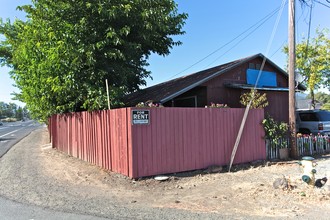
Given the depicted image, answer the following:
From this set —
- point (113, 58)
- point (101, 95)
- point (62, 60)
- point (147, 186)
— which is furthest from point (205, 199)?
point (62, 60)

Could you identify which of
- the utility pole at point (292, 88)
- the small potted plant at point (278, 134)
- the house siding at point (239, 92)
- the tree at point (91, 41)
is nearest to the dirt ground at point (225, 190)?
the small potted plant at point (278, 134)

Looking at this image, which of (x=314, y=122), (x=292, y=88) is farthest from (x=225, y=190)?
(x=314, y=122)

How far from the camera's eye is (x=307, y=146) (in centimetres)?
1118

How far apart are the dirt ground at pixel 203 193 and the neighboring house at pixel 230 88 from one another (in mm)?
4029

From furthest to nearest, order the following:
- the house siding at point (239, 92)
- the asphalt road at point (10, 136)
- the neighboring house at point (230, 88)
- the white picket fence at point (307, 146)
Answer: the asphalt road at point (10, 136), the house siding at point (239, 92), the neighboring house at point (230, 88), the white picket fence at point (307, 146)

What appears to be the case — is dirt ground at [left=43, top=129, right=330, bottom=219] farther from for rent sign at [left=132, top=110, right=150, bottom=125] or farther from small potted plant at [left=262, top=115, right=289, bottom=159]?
for rent sign at [left=132, top=110, right=150, bottom=125]

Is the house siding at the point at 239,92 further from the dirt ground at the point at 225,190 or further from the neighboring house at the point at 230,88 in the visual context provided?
the dirt ground at the point at 225,190

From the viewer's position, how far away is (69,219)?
4719 mm

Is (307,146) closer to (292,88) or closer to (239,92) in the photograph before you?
(292,88)

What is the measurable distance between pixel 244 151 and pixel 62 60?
281 inches

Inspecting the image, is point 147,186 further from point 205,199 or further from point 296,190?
point 296,190

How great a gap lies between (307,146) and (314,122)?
7.72ft

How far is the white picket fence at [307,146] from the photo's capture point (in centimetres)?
1012

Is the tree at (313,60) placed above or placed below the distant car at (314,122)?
above
